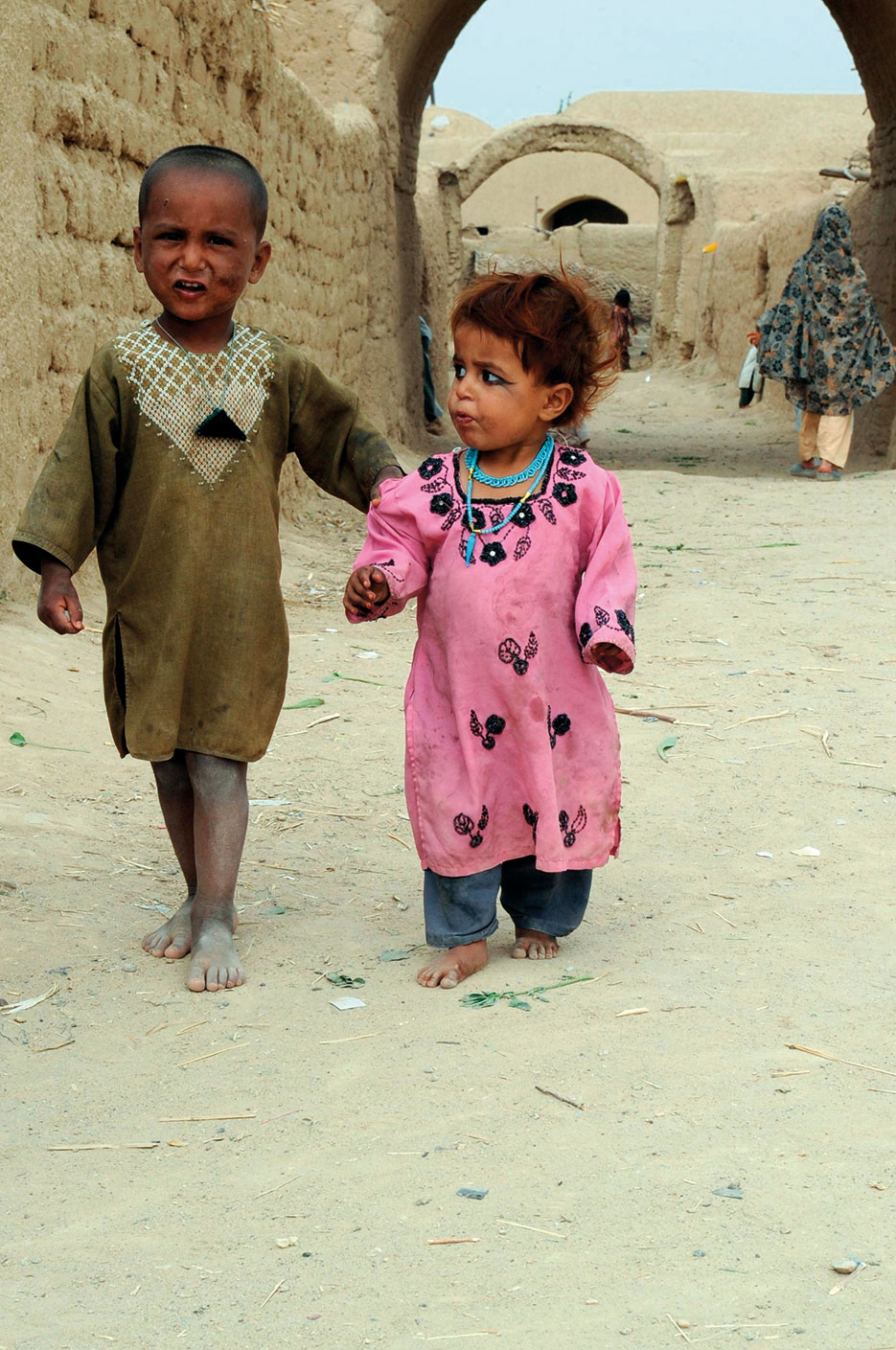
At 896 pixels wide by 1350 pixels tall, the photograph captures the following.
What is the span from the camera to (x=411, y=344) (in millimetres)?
11539

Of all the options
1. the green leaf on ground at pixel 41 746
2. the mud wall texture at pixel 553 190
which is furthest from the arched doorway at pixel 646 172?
the green leaf on ground at pixel 41 746

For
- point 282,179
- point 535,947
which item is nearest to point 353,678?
point 535,947

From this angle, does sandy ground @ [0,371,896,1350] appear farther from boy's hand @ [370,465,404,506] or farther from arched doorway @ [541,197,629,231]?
arched doorway @ [541,197,629,231]

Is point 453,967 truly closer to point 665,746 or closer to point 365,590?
point 365,590

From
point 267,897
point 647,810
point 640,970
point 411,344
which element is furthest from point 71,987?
point 411,344

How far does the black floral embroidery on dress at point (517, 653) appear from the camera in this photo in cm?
252

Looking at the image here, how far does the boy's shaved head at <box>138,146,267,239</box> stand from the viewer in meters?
2.42

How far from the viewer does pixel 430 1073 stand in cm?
224

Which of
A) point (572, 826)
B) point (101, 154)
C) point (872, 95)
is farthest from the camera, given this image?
point (872, 95)

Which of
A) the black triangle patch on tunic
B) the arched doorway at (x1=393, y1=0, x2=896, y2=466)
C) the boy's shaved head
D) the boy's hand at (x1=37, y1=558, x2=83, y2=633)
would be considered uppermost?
the arched doorway at (x1=393, y1=0, x2=896, y2=466)

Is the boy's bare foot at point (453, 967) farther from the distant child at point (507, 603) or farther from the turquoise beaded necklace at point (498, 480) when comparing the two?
the turquoise beaded necklace at point (498, 480)

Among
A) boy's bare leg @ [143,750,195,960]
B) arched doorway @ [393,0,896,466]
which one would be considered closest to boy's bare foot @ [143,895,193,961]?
boy's bare leg @ [143,750,195,960]

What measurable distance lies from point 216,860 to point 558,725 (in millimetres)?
704

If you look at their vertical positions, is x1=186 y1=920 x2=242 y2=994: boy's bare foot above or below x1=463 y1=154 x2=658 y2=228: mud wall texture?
below
